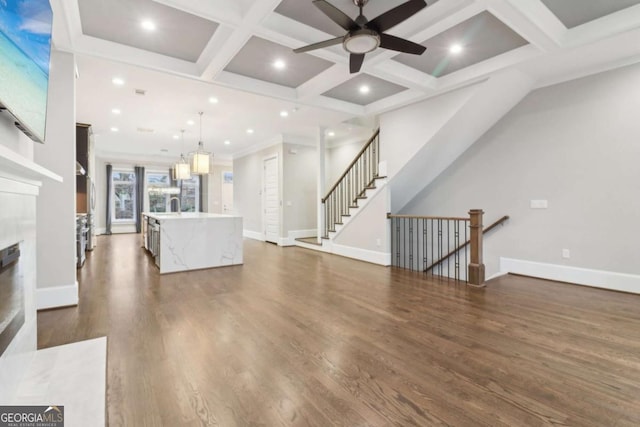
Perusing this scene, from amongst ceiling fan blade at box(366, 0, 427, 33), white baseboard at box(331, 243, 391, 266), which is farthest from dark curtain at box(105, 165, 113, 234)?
ceiling fan blade at box(366, 0, 427, 33)

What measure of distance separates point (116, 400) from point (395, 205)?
5.57 meters

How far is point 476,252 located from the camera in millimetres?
4168

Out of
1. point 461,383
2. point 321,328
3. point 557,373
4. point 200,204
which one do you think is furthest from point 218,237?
point 200,204

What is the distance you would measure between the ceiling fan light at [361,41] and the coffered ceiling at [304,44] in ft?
1.48

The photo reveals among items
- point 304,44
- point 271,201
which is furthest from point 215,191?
point 304,44

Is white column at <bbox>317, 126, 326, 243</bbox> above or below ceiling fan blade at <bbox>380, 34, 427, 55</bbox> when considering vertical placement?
below

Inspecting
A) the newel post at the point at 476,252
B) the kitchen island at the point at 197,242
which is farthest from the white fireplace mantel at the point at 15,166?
the newel post at the point at 476,252

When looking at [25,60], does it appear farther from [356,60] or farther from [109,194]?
[109,194]

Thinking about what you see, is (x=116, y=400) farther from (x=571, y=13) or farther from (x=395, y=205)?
(x=395, y=205)

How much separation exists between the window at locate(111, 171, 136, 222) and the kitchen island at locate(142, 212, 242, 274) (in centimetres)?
622

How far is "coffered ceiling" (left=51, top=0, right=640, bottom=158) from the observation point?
290 cm

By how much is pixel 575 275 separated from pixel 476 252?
1419 mm

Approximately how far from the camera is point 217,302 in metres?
3.42

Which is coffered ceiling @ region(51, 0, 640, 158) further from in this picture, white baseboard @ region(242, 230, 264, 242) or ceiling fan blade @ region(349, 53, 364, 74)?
white baseboard @ region(242, 230, 264, 242)
